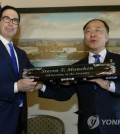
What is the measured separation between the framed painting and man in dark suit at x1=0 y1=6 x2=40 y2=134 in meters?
0.42

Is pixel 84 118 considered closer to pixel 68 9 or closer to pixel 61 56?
pixel 61 56

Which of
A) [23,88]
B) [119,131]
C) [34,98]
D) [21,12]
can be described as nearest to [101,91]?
[119,131]

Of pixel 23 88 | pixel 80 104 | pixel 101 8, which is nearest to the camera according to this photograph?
pixel 23 88

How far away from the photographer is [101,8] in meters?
2.34

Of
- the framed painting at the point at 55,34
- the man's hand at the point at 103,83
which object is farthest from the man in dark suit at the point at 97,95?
Answer: the framed painting at the point at 55,34

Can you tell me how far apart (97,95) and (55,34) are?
82 cm

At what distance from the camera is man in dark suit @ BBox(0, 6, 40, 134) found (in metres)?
1.78

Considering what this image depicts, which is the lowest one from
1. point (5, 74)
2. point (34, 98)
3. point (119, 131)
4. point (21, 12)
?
point (119, 131)

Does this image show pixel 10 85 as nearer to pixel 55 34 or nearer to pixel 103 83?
pixel 103 83

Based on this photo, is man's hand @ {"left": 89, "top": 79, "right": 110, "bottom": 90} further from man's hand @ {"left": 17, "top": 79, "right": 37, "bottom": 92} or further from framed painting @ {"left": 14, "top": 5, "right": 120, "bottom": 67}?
framed painting @ {"left": 14, "top": 5, "right": 120, "bottom": 67}

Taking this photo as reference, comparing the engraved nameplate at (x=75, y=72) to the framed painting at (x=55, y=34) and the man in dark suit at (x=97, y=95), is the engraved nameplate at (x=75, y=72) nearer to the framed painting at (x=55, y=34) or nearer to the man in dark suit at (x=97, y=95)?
the man in dark suit at (x=97, y=95)

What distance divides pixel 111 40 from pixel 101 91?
0.68 metres

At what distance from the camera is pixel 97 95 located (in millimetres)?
1814

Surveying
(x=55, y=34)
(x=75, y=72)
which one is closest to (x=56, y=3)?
(x=55, y=34)
